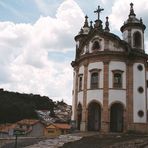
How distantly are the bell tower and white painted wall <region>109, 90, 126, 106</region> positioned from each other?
565cm

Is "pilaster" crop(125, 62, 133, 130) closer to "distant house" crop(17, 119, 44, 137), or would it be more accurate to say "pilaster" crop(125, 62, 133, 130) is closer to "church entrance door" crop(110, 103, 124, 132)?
"church entrance door" crop(110, 103, 124, 132)

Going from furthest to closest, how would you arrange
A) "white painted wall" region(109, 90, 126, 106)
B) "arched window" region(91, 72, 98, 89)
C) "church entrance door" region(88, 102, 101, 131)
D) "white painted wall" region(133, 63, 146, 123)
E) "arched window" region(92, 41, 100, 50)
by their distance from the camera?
1. "arched window" region(92, 41, 100, 50)
2. "church entrance door" region(88, 102, 101, 131)
3. "arched window" region(91, 72, 98, 89)
4. "white painted wall" region(133, 63, 146, 123)
5. "white painted wall" region(109, 90, 126, 106)

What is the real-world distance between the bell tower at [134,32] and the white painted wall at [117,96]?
5.65 metres

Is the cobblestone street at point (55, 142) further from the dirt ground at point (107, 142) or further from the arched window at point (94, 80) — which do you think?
the arched window at point (94, 80)

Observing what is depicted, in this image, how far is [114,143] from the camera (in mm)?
25406

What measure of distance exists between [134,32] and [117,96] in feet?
26.3

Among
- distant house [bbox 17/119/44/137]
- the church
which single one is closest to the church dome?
the church

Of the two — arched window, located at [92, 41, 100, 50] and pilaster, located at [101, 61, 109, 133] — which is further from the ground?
arched window, located at [92, 41, 100, 50]

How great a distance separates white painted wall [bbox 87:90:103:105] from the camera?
3412 cm

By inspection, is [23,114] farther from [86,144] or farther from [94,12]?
[86,144]

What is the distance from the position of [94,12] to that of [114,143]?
18302mm

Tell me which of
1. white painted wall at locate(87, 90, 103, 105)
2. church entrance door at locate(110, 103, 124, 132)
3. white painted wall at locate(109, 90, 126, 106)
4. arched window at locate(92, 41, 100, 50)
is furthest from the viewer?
arched window at locate(92, 41, 100, 50)

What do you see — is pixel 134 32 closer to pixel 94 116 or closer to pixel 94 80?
pixel 94 80

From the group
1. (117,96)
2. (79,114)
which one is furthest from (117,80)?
(79,114)
